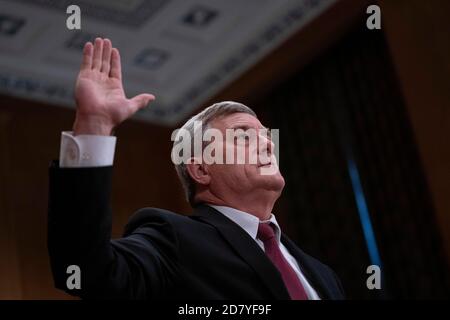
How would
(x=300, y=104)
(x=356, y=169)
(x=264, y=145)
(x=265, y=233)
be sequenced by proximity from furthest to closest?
(x=300, y=104) < (x=356, y=169) < (x=264, y=145) < (x=265, y=233)

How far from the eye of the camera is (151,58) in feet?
19.9

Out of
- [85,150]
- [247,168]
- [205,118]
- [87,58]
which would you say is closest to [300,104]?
[205,118]

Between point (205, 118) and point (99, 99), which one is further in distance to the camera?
point (205, 118)

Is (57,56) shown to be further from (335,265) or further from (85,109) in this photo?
(85,109)

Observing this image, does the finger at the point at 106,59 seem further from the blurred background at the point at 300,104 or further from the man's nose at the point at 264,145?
the blurred background at the point at 300,104

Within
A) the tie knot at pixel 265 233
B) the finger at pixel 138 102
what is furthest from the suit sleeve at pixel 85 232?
the tie knot at pixel 265 233

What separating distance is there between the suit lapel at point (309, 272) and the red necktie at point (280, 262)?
89 millimetres

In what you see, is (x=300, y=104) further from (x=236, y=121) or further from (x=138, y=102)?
(x=138, y=102)

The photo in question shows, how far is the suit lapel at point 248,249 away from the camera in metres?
1.53

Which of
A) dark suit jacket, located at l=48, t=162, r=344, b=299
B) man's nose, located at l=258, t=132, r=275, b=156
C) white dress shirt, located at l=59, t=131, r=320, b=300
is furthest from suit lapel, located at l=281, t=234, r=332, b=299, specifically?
white dress shirt, located at l=59, t=131, r=320, b=300

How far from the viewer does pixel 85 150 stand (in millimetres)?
1412

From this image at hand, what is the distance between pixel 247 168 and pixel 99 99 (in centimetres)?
52

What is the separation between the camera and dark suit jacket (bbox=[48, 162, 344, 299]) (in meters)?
1.40

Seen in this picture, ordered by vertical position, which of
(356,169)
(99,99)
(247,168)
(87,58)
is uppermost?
(356,169)
